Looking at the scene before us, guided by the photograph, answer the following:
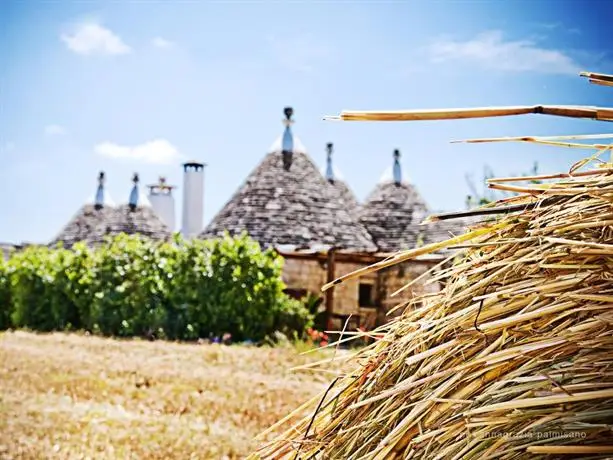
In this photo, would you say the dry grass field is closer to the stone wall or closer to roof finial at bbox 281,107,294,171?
the stone wall

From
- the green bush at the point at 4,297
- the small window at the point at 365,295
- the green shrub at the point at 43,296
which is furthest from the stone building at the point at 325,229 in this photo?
the green bush at the point at 4,297

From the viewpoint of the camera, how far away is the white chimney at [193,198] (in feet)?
93.6

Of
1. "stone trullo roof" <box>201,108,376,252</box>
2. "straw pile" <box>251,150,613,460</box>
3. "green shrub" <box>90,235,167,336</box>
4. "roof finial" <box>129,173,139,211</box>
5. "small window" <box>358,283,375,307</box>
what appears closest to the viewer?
"straw pile" <box>251,150,613,460</box>

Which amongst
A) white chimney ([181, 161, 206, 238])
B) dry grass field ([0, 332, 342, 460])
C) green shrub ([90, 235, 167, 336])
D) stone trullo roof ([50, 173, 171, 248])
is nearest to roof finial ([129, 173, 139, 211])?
stone trullo roof ([50, 173, 171, 248])

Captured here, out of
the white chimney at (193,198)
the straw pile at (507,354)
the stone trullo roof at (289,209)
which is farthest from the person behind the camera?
the white chimney at (193,198)

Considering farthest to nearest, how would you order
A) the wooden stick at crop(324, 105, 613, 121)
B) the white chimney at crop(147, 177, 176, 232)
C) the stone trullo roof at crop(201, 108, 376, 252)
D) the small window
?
1. the white chimney at crop(147, 177, 176, 232)
2. the stone trullo roof at crop(201, 108, 376, 252)
3. the small window
4. the wooden stick at crop(324, 105, 613, 121)

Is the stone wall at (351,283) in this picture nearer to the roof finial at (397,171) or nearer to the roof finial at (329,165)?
the roof finial at (397,171)

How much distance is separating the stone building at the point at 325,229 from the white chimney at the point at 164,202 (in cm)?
1324

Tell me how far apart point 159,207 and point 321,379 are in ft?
87.8

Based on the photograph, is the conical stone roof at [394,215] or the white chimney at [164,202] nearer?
the conical stone roof at [394,215]

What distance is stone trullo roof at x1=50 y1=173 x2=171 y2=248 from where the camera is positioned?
81.3ft

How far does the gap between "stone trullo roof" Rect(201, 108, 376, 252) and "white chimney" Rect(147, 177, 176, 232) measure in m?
14.7

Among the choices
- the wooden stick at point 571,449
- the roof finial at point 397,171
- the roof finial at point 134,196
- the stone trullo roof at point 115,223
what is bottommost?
the wooden stick at point 571,449

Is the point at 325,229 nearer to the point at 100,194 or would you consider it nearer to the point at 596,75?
the point at 100,194
